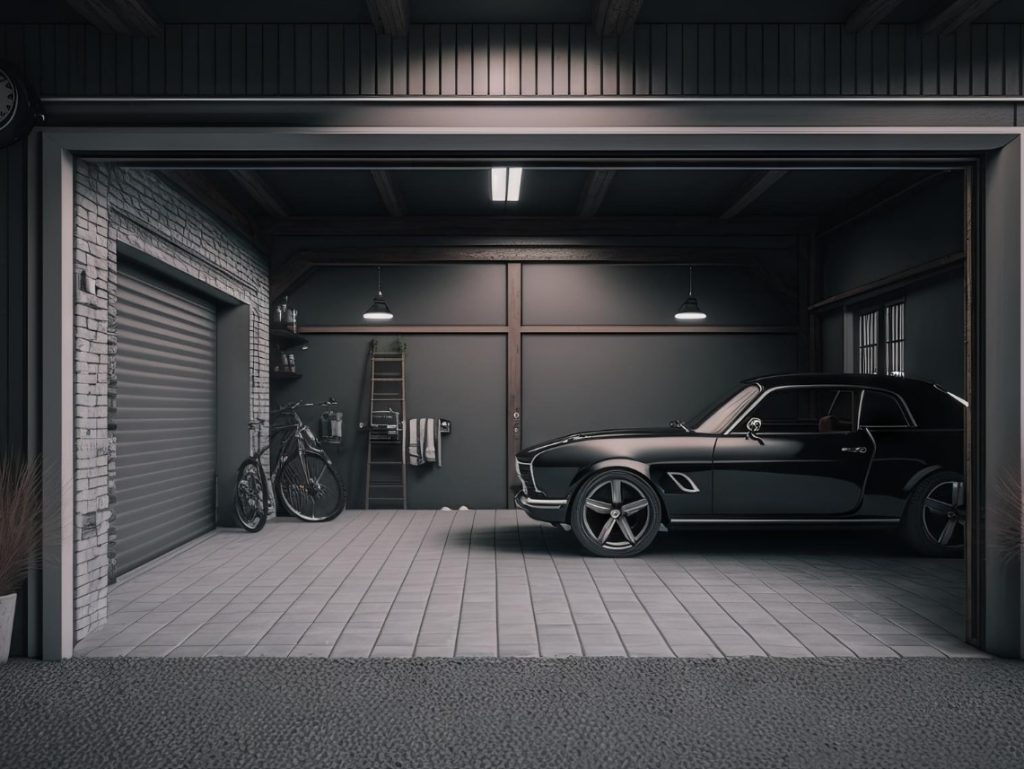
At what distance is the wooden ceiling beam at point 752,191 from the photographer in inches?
293

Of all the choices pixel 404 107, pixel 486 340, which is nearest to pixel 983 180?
pixel 404 107

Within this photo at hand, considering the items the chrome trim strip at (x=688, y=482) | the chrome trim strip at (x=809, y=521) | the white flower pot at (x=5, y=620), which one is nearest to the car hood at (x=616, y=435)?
the chrome trim strip at (x=688, y=482)

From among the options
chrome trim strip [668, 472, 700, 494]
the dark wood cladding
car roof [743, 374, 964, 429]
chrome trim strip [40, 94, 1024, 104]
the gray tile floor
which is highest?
the dark wood cladding

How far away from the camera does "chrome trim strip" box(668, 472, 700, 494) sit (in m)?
6.30

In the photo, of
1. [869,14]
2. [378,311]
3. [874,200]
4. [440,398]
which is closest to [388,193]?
[378,311]

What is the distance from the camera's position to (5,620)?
12.2 ft

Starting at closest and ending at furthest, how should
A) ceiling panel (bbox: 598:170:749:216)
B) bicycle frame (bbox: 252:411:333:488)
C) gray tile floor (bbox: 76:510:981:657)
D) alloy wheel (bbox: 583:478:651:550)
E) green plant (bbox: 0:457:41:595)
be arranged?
green plant (bbox: 0:457:41:595) → gray tile floor (bbox: 76:510:981:657) → alloy wheel (bbox: 583:478:651:550) → ceiling panel (bbox: 598:170:749:216) → bicycle frame (bbox: 252:411:333:488)

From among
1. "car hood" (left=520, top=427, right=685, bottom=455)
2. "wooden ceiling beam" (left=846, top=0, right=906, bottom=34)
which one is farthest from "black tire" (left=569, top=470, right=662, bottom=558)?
"wooden ceiling beam" (left=846, top=0, right=906, bottom=34)

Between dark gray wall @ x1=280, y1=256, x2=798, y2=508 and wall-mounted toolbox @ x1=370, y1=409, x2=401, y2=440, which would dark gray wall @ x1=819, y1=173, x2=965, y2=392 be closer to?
dark gray wall @ x1=280, y1=256, x2=798, y2=508

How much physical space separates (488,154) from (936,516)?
15.3 ft

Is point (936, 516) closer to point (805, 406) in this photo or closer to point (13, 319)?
point (805, 406)

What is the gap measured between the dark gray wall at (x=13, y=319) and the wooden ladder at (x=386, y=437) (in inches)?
217

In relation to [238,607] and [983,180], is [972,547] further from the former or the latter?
[238,607]

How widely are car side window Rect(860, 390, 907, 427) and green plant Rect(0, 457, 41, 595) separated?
5.70 metres
